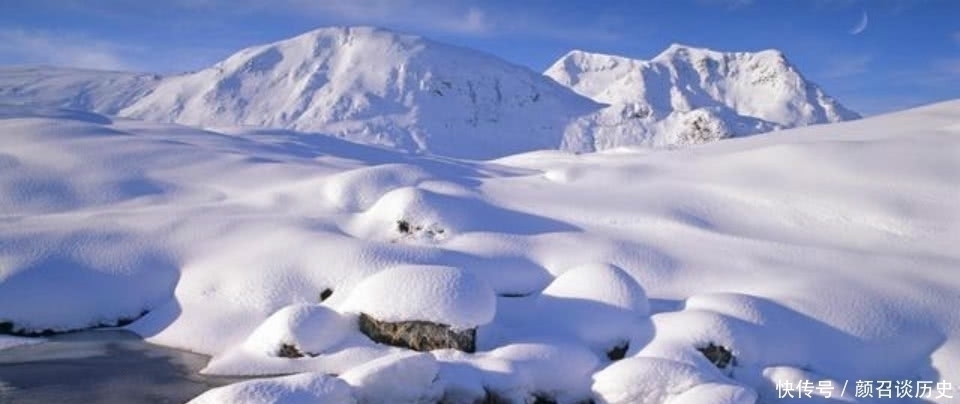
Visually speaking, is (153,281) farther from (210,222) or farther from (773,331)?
(773,331)

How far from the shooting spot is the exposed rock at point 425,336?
46.9 feet

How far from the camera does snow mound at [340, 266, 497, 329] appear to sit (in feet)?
47.2

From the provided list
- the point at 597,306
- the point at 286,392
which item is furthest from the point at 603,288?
the point at 286,392

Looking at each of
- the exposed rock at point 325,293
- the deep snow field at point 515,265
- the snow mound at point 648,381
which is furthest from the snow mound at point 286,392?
the exposed rock at point 325,293

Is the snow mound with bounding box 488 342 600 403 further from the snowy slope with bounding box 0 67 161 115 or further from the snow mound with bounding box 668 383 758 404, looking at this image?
the snowy slope with bounding box 0 67 161 115

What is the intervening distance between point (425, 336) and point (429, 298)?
738 mm

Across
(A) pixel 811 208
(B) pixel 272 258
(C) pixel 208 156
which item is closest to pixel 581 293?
(B) pixel 272 258

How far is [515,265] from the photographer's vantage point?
1898cm

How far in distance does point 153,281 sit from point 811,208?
62.0 feet

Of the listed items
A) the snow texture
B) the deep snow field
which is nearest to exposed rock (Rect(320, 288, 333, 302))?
the deep snow field

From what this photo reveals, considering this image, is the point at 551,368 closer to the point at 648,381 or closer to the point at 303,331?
the point at 648,381

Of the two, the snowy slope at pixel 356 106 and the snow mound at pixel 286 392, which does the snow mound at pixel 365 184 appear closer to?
the snow mound at pixel 286 392

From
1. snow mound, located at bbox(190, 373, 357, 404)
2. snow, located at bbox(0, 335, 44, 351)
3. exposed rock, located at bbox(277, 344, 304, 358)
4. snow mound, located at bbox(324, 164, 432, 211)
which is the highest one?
snow mound, located at bbox(324, 164, 432, 211)

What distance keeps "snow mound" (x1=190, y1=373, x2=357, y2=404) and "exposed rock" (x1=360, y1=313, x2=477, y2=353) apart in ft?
10.4
